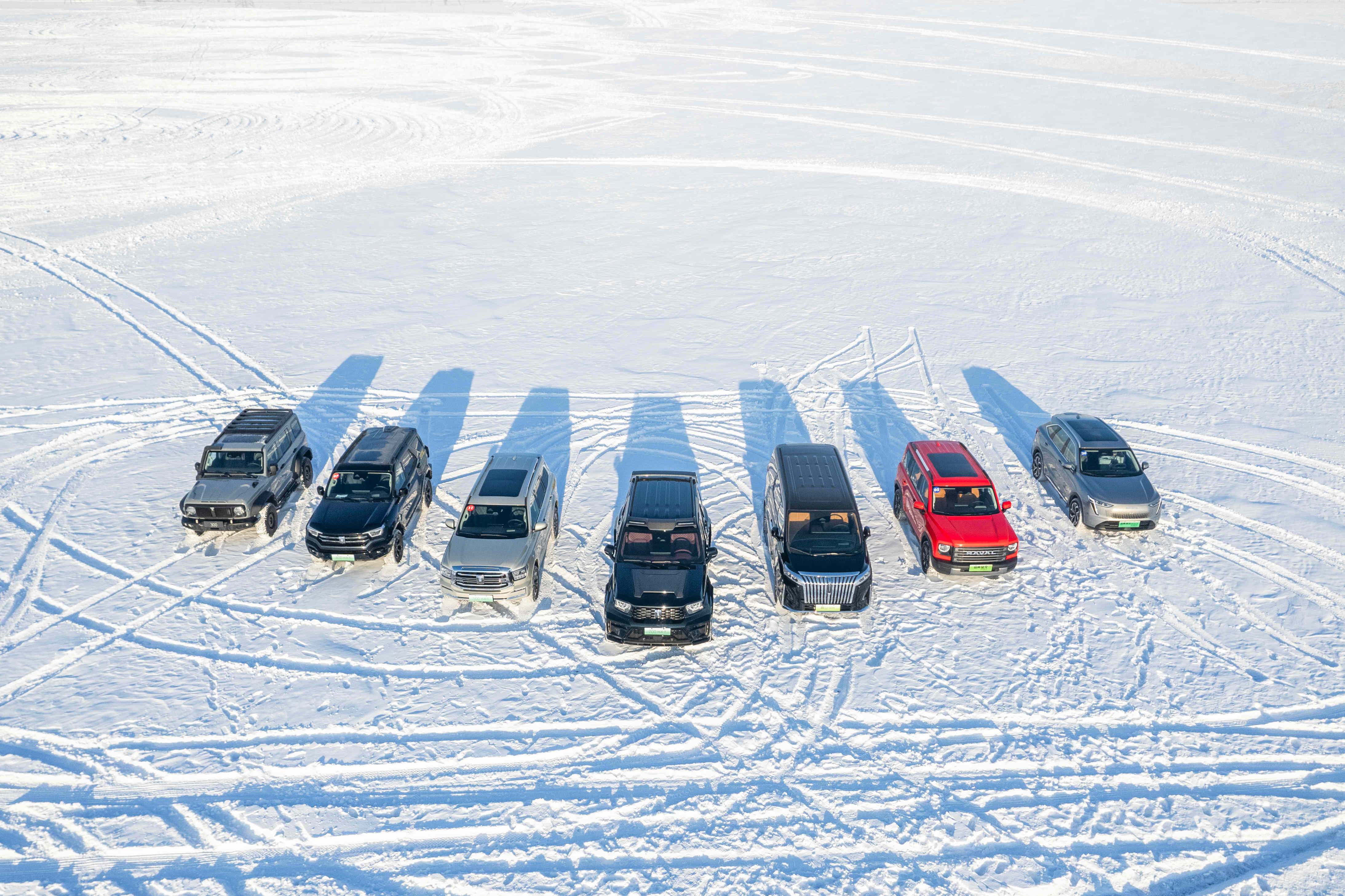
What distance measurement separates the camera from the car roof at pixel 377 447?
1783 cm

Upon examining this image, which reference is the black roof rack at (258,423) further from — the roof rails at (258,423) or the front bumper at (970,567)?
the front bumper at (970,567)

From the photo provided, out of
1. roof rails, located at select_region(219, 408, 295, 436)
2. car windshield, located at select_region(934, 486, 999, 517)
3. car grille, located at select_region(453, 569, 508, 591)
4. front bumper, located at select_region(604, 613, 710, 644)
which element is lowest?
front bumper, located at select_region(604, 613, 710, 644)

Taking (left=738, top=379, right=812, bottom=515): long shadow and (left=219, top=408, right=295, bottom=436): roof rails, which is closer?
(left=219, top=408, right=295, bottom=436): roof rails

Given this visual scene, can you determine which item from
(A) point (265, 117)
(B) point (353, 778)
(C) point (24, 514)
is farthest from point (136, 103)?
(B) point (353, 778)

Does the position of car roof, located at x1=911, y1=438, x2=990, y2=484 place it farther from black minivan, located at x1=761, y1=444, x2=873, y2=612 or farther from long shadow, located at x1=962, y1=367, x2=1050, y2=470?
long shadow, located at x1=962, y1=367, x2=1050, y2=470


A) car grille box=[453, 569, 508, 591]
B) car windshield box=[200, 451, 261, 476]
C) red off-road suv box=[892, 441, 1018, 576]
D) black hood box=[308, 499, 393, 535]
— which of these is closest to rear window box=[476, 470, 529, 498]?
car grille box=[453, 569, 508, 591]

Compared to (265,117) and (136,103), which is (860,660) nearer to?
(265,117)

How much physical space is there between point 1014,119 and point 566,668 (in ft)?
167

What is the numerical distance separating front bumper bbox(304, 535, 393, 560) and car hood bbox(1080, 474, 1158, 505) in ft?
47.7

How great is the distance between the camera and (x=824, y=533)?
16.2 meters

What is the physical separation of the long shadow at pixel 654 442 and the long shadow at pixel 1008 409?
320 inches

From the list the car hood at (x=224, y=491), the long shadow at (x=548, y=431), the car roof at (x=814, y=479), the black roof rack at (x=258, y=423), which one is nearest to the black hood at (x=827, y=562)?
the car roof at (x=814, y=479)

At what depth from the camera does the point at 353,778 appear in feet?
41.5

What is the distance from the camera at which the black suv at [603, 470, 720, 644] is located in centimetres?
1480
